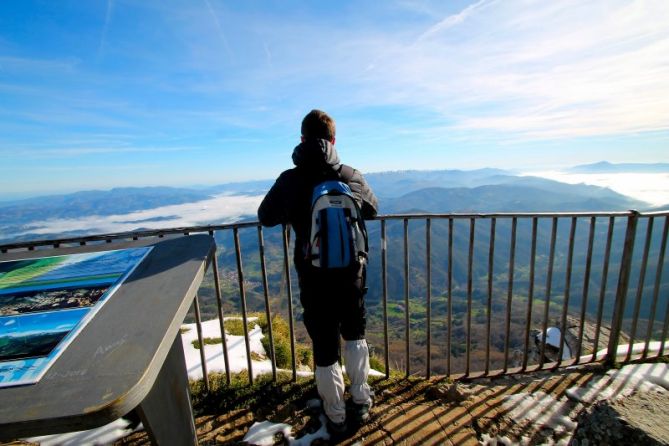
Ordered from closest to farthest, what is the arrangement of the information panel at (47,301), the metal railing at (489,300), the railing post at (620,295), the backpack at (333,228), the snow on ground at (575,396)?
the information panel at (47,301), the backpack at (333,228), the snow on ground at (575,396), the metal railing at (489,300), the railing post at (620,295)

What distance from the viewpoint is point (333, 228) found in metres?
2.85

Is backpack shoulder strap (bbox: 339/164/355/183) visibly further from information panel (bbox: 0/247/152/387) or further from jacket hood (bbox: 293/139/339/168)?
information panel (bbox: 0/247/152/387)

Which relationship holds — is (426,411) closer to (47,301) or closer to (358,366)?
(358,366)

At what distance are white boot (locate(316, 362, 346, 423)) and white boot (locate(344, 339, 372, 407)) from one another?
164 mm

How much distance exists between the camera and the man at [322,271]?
9.81 feet

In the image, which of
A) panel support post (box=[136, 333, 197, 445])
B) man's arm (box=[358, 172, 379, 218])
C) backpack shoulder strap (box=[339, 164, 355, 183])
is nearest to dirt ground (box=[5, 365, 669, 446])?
panel support post (box=[136, 333, 197, 445])

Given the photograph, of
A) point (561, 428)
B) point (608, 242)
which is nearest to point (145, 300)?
point (561, 428)

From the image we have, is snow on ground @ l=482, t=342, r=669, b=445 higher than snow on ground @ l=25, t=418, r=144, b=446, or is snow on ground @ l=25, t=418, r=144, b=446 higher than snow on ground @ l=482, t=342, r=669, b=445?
snow on ground @ l=25, t=418, r=144, b=446

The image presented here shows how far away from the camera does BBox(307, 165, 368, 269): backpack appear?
2857 millimetres

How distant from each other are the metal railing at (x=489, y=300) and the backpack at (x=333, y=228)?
0.95m

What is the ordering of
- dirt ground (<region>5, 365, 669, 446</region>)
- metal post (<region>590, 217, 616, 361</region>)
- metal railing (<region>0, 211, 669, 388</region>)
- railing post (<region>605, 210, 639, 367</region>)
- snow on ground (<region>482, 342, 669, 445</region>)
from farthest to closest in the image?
railing post (<region>605, 210, 639, 367</region>), metal post (<region>590, 217, 616, 361</region>), metal railing (<region>0, 211, 669, 388</region>), snow on ground (<region>482, 342, 669, 445</region>), dirt ground (<region>5, 365, 669, 446</region>)

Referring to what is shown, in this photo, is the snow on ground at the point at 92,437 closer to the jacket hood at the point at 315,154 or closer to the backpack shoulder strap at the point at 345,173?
the jacket hood at the point at 315,154

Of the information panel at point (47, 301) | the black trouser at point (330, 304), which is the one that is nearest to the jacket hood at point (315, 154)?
the black trouser at point (330, 304)

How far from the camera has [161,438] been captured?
201cm
